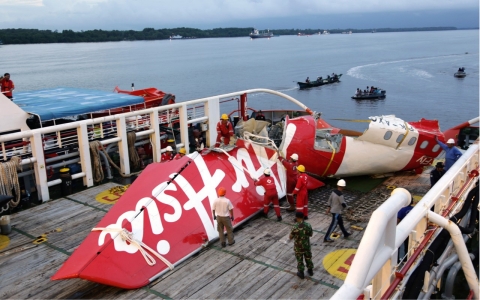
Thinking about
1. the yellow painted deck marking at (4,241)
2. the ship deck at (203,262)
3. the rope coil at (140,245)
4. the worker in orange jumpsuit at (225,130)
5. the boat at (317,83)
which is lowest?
the boat at (317,83)

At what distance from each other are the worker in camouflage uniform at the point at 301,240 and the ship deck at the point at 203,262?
257mm

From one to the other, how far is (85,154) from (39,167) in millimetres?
1399

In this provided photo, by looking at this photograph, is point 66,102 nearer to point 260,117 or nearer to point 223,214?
point 260,117

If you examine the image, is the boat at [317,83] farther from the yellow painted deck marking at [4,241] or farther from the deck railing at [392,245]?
the deck railing at [392,245]

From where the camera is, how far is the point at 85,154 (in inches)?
490

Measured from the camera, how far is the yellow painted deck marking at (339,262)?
766 cm

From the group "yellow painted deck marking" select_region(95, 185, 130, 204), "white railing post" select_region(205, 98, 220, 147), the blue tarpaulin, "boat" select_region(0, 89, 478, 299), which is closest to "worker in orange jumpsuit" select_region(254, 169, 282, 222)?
"boat" select_region(0, 89, 478, 299)

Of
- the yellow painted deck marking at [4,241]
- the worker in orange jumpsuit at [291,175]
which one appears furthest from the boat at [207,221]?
the worker in orange jumpsuit at [291,175]

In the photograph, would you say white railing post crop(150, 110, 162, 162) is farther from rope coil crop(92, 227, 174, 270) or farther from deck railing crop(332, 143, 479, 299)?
deck railing crop(332, 143, 479, 299)

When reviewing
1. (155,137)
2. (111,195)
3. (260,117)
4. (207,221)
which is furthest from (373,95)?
(207,221)

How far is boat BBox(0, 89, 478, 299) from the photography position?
6859mm

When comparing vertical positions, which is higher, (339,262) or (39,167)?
(39,167)

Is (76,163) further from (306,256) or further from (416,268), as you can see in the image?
(416,268)

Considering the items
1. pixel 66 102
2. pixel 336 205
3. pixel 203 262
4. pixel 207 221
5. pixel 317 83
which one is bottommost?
pixel 317 83
